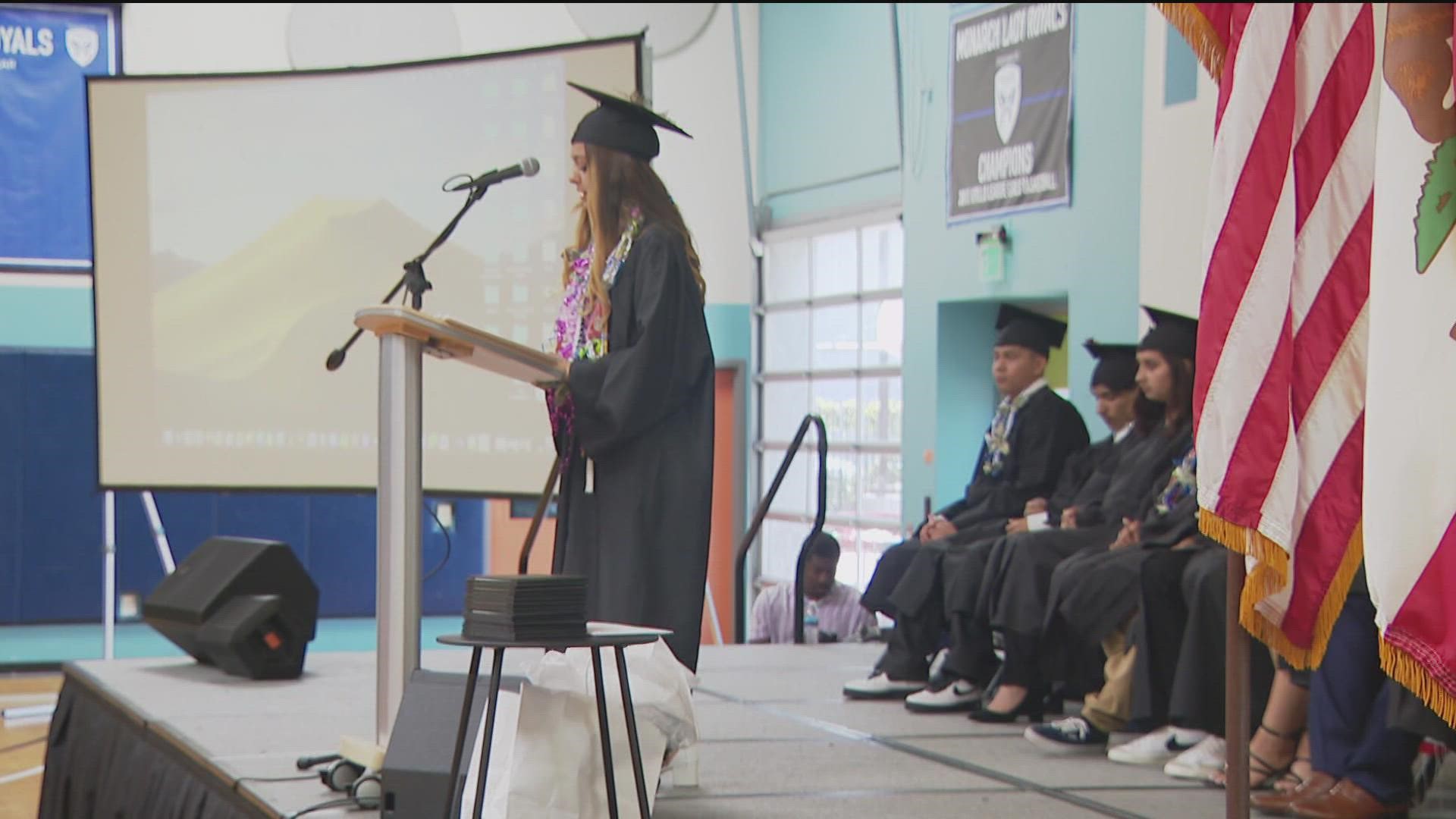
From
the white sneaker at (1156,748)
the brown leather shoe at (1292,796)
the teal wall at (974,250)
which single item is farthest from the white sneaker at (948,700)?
the teal wall at (974,250)

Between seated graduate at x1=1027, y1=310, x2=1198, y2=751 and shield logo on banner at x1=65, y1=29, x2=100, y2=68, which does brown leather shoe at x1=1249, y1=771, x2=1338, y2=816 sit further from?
shield logo on banner at x1=65, y1=29, x2=100, y2=68

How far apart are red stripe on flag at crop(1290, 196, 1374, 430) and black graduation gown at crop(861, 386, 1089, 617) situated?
2508 mm

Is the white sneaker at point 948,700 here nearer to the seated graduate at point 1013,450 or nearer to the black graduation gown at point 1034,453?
the seated graduate at point 1013,450

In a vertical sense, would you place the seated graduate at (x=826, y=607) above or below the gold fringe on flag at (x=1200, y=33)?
below

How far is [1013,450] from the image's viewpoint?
5398 mm

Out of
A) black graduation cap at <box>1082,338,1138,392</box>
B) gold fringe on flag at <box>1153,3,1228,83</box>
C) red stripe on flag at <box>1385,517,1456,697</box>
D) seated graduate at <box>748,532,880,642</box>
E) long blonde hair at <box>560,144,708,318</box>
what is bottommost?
seated graduate at <box>748,532,880,642</box>

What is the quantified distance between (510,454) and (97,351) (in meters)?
1.84

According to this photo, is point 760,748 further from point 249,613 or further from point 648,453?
point 249,613

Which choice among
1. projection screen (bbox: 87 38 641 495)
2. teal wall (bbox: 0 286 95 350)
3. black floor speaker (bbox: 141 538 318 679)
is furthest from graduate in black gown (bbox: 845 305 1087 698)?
teal wall (bbox: 0 286 95 350)

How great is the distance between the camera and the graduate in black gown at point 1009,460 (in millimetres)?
5152

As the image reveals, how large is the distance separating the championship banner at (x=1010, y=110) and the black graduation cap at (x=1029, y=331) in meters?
2.96

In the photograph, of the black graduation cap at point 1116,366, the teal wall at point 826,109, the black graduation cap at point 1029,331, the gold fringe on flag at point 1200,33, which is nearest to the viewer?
the gold fringe on flag at point 1200,33

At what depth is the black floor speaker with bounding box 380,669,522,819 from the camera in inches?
108

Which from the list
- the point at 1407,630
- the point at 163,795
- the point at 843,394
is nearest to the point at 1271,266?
the point at 1407,630
